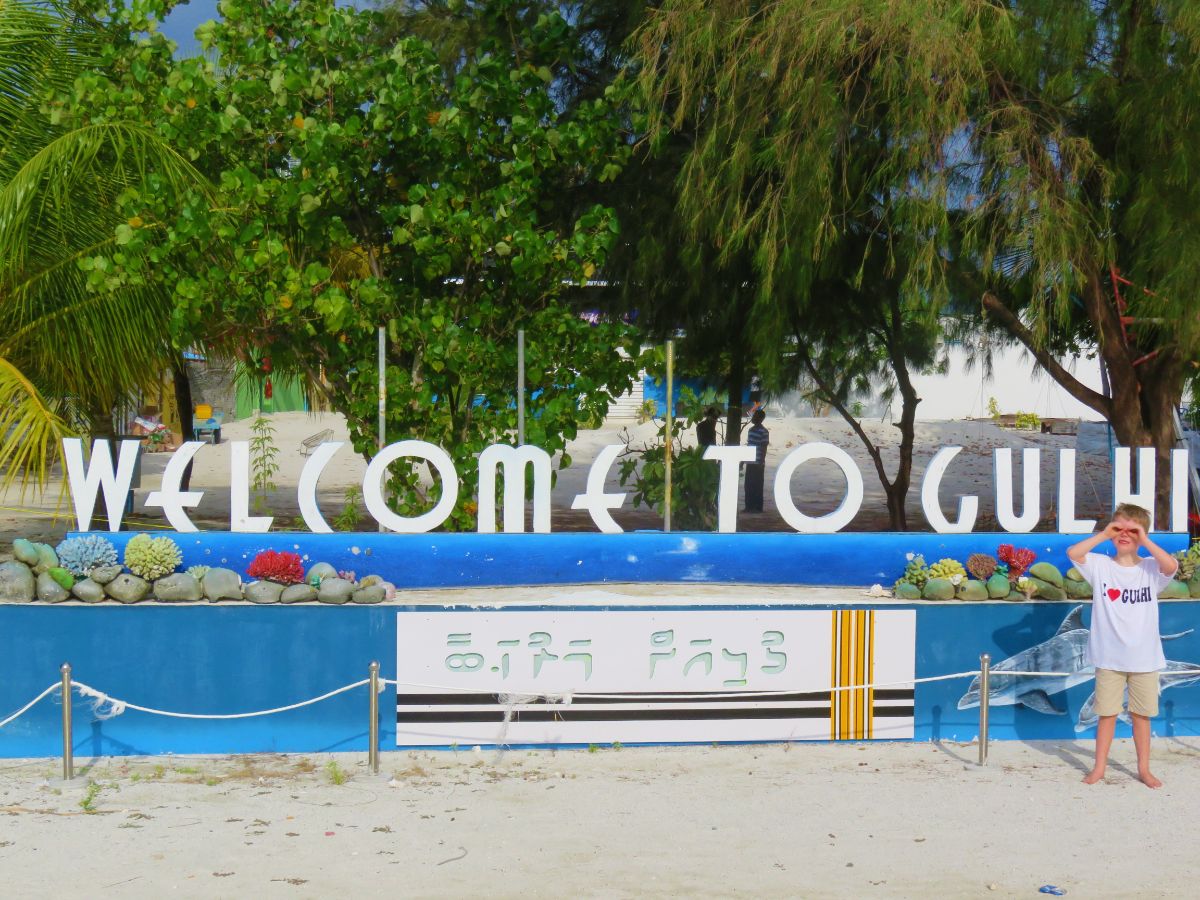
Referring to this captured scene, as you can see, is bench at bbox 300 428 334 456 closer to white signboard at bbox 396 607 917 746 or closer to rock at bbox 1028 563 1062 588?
white signboard at bbox 396 607 917 746

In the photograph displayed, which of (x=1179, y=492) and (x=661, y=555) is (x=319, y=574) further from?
(x=1179, y=492)

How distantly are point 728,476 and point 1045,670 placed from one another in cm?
263

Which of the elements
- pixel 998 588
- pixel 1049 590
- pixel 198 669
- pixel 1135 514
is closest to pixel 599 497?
pixel 998 588

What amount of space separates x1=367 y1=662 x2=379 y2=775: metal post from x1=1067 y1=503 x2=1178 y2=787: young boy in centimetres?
433

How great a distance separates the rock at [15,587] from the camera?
8787 millimetres

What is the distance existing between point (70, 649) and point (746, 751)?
4.48 meters

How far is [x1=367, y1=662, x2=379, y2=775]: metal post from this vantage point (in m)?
8.20

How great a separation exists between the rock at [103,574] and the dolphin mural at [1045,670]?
231 inches

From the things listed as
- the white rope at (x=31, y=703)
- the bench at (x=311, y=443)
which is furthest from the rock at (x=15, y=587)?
the bench at (x=311, y=443)

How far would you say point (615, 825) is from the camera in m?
7.30

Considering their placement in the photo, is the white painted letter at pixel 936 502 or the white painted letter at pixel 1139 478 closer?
the white painted letter at pixel 936 502

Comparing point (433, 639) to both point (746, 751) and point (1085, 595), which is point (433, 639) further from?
point (1085, 595)

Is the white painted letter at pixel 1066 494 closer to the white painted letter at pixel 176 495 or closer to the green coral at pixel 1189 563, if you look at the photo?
the green coral at pixel 1189 563

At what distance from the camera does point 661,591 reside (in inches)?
389
